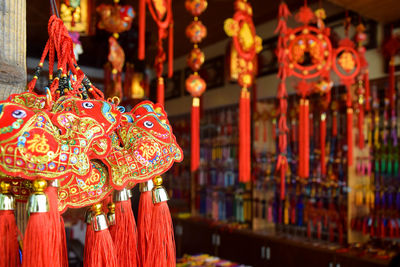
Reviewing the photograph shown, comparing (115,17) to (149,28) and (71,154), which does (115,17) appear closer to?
(149,28)

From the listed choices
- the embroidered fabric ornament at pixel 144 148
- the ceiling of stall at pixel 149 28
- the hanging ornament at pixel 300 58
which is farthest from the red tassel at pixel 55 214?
the hanging ornament at pixel 300 58

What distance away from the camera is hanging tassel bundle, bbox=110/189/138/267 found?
609 mm

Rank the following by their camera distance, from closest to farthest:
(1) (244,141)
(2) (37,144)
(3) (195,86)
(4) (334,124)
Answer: (2) (37,144) < (1) (244,141) < (3) (195,86) < (4) (334,124)

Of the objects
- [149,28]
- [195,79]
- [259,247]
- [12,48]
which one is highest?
[149,28]

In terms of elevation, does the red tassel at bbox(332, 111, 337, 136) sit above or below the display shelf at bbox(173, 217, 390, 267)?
above

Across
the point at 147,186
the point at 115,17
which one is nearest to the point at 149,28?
the point at 115,17

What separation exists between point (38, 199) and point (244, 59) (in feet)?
6.31

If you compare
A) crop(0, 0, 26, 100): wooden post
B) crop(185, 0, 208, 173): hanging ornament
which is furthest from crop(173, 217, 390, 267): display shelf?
crop(0, 0, 26, 100): wooden post

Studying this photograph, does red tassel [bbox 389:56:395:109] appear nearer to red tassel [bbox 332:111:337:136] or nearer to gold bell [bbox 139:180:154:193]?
red tassel [bbox 332:111:337:136]

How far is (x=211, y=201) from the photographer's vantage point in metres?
4.82

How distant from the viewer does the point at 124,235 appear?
24.3 inches

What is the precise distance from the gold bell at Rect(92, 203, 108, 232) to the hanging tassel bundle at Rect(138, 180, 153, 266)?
84 millimetres

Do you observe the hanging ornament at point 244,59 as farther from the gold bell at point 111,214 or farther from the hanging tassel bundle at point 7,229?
the hanging tassel bundle at point 7,229

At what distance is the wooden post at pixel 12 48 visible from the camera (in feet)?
2.22
